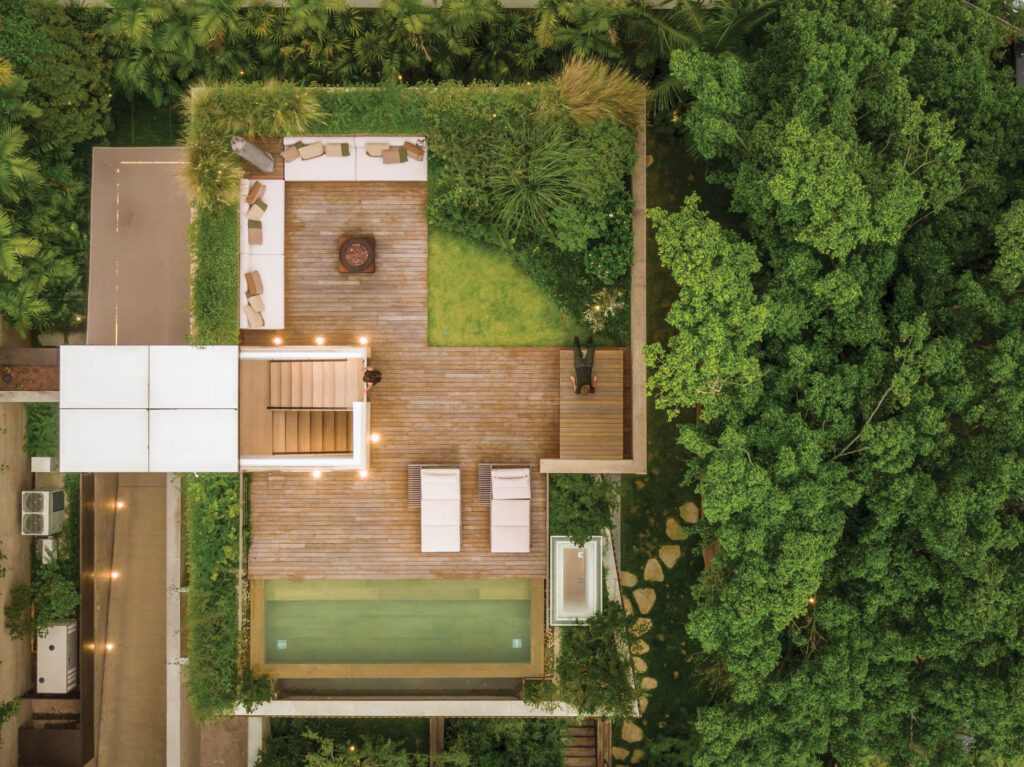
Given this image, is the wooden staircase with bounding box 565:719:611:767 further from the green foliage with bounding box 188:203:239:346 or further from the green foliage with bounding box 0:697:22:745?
the green foliage with bounding box 0:697:22:745

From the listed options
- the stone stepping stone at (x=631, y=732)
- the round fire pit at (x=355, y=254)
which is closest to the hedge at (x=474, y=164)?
the round fire pit at (x=355, y=254)

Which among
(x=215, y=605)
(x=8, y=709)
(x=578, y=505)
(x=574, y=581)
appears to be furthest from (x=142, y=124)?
(x=574, y=581)

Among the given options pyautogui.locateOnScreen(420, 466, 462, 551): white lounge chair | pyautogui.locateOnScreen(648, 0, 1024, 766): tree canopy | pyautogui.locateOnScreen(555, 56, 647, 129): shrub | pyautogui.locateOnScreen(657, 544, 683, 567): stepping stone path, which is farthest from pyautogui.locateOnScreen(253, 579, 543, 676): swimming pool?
pyautogui.locateOnScreen(555, 56, 647, 129): shrub

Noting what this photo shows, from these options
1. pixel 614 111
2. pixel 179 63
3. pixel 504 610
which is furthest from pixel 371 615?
pixel 179 63

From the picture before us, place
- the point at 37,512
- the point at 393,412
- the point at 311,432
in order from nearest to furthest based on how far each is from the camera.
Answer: the point at 311,432 < the point at 393,412 < the point at 37,512

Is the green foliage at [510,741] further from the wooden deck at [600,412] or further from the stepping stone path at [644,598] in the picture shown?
the wooden deck at [600,412]

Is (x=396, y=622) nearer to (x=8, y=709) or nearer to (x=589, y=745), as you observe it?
(x=589, y=745)
